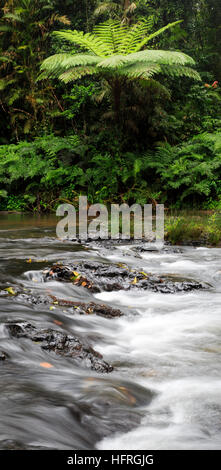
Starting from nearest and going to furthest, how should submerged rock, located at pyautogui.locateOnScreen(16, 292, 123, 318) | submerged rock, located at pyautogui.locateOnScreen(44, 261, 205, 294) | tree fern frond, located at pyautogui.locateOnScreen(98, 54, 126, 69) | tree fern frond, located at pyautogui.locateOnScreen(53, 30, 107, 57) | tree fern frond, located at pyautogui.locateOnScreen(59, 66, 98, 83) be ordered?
submerged rock, located at pyautogui.locateOnScreen(16, 292, 123, 318) → submerged rock, located at pyautogui.locateOnScreen(44, 261, 205, 294) → tree fern frond, located at pyautogui.locateOnScreen(98, 54, 126, 69) → tree fern frond, located at pyautogui.locateOnScreen(59, 66, 98, 83) → tree fern frond, located at pyautogui.locateOnScreen(53, 30, 107, 57)

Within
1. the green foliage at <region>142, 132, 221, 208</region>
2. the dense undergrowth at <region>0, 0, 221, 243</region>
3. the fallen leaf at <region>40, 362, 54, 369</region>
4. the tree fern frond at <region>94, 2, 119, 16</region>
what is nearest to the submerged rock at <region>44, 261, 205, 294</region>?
the fallen leaf at <region>40, 362, 54, 369</region>

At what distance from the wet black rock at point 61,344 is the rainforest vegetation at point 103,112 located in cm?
744

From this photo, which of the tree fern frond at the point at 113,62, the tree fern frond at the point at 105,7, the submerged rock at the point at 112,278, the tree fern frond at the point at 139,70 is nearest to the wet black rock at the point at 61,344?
the submerged rock at the point at 112,278

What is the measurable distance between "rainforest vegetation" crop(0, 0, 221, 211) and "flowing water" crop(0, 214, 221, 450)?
610 centimetres

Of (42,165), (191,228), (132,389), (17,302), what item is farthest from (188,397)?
(42,165)

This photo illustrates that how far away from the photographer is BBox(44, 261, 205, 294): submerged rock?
14.1ft

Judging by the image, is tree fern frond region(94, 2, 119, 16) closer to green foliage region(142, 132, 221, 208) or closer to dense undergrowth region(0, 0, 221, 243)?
dense undergrowth region(0, 0, 221, 243)

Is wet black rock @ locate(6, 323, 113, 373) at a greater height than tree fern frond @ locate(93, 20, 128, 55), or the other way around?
tree fern frond @ locate(93, 20, 128, 55)

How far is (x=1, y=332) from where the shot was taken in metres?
2.83

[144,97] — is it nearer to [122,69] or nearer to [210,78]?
[122,69]

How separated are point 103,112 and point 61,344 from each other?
1081 centimetres

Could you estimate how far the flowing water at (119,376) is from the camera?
188cm

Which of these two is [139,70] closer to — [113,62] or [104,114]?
[113,62]
